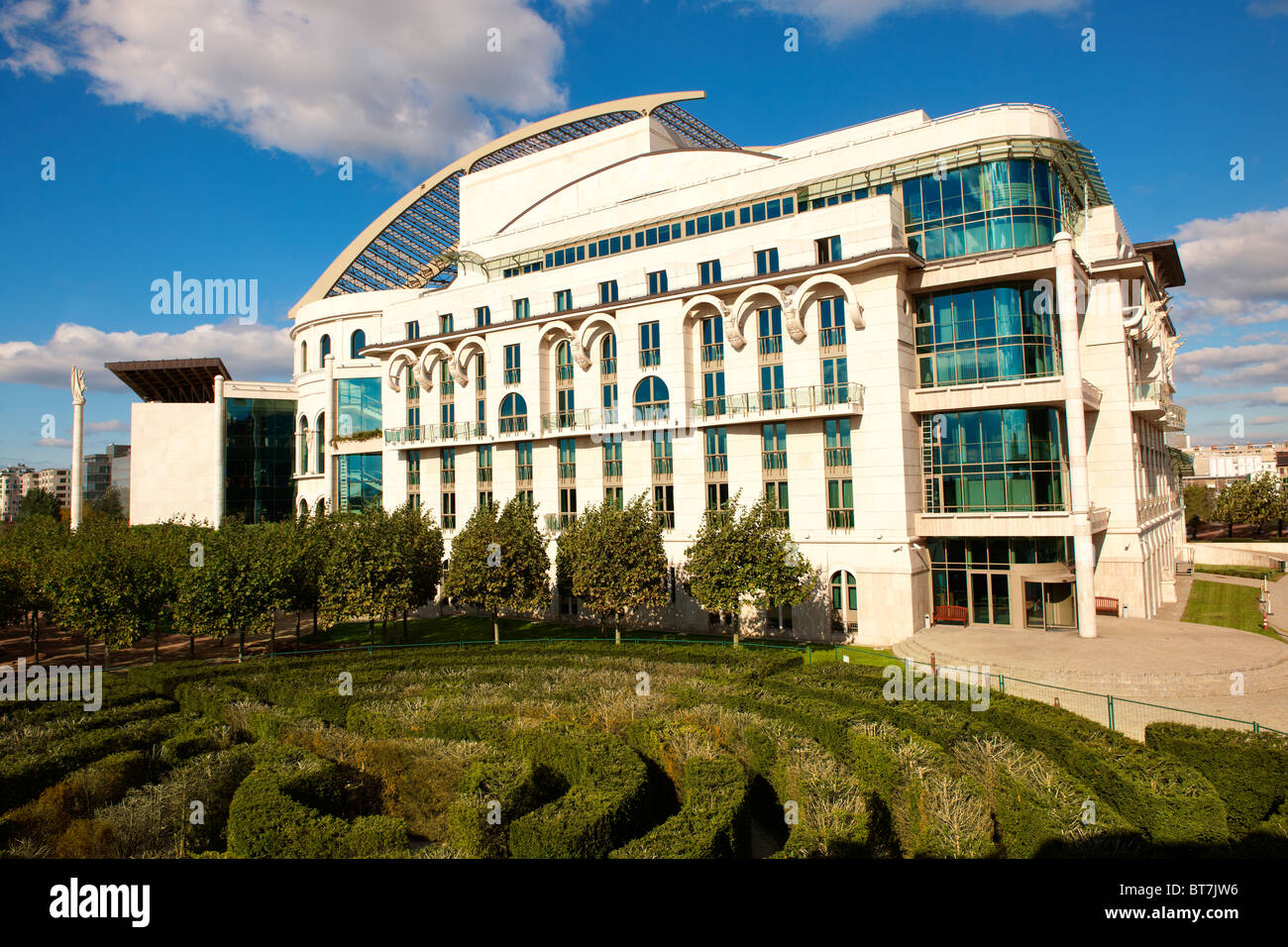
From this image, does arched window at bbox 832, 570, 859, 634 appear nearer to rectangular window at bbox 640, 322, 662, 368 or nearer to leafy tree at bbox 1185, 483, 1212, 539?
rectangular window at bbox 640, 322, 662, 368

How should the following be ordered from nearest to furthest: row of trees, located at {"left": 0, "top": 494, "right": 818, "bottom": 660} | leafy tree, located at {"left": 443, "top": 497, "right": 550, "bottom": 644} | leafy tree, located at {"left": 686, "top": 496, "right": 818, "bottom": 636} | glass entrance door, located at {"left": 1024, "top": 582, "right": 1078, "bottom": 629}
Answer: row of trees, located at {"left": 0, "top": 494, "right": 818, "bottom": 660}
leafy tree, located at {"left": 686, "top": 496, "right": 818, "bottom": 636}
glass entrance door, located at {"left": 1024, "top": 582, "right": 1078, "bottom": 629}
leafy tree, located at {"left": 443, "top": 497, "right": 550, "bottom": 644}

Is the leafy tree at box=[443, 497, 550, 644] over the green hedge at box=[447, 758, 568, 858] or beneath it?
over

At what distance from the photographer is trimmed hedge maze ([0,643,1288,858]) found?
559 inches

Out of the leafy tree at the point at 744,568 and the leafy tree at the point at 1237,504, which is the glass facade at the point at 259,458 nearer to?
the leafy tree at the point at 744,568

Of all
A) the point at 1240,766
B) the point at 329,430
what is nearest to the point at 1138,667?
the point at 1240,766

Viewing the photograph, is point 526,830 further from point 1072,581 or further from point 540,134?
point 540,134

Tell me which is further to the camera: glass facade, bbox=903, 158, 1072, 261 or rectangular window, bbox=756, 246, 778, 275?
rectangular window, bbox=756, 246, 778, 275

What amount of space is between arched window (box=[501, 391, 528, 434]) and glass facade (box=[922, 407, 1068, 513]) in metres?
26.8

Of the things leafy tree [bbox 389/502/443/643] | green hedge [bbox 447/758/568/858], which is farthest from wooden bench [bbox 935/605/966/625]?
leafy tree [bbox 389/502/443/643]

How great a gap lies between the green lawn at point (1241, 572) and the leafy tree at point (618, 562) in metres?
54.6

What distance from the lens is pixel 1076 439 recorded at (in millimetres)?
35250

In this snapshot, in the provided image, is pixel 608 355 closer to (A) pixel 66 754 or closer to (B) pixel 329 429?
(B) pixel 329 429

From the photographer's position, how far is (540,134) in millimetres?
68125

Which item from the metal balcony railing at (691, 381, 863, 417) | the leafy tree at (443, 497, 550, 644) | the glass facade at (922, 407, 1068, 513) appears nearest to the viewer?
the glass facade at (922, 407, 1068, 513)
